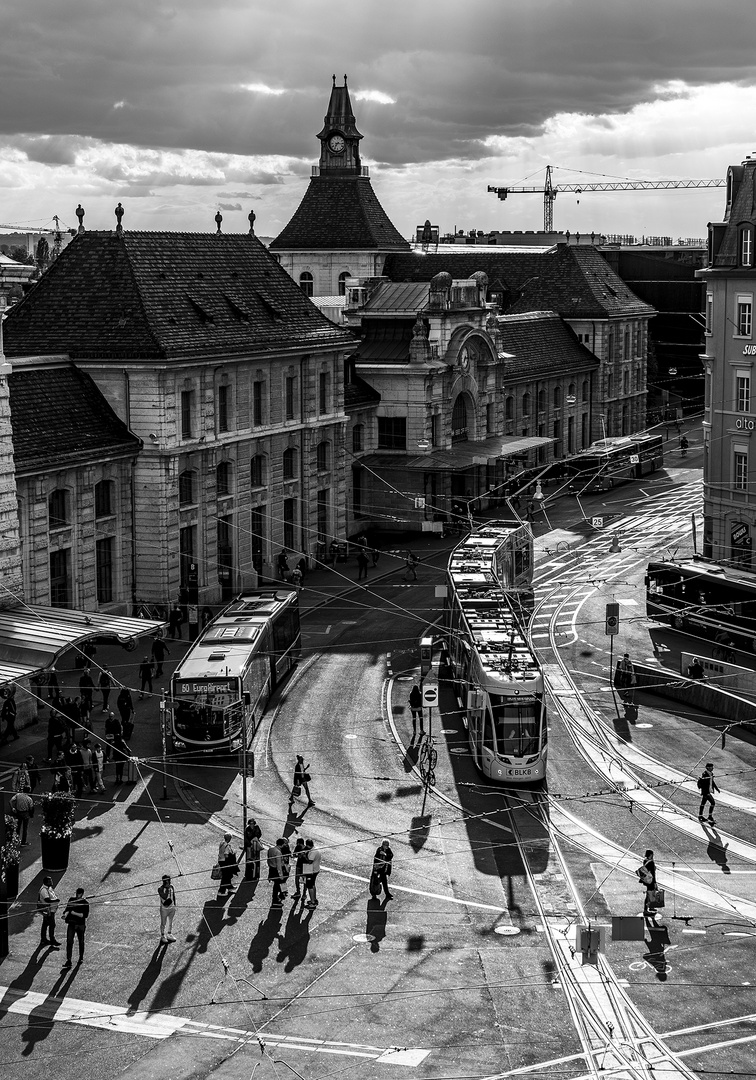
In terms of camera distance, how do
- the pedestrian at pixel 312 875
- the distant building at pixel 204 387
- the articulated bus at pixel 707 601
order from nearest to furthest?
the pedestrian at pixel 312 875
the articulated bus at pixel 707 601
the distant building at pixel 204 387

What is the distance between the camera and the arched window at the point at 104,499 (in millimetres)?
76938

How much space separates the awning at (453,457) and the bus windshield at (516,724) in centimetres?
5113

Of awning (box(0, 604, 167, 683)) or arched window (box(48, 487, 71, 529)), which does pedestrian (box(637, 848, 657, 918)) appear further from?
arched window (box(48, 487, 71, 529))

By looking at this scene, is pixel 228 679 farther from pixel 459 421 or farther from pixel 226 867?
pixel 459 421

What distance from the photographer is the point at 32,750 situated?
58719mm

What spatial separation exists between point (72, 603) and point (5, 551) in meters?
9.82

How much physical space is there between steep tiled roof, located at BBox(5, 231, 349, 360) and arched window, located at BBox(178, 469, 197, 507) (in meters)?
5.87

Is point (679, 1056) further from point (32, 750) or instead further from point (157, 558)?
point (157, 558)

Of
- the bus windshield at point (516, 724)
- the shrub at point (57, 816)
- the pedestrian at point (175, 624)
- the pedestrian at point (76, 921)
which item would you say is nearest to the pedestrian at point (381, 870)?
the pedestrian at point (76, 921)

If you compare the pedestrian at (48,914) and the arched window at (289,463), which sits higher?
the arched window at (289,463)

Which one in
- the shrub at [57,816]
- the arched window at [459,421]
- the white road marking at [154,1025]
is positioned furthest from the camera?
the arched window at [459,421]

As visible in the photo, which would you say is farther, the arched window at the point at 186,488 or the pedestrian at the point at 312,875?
the arched window at the point at 186,488

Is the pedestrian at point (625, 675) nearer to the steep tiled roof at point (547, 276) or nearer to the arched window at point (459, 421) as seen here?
the arched window at point (459, 421)

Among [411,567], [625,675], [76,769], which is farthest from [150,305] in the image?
[76,769]
